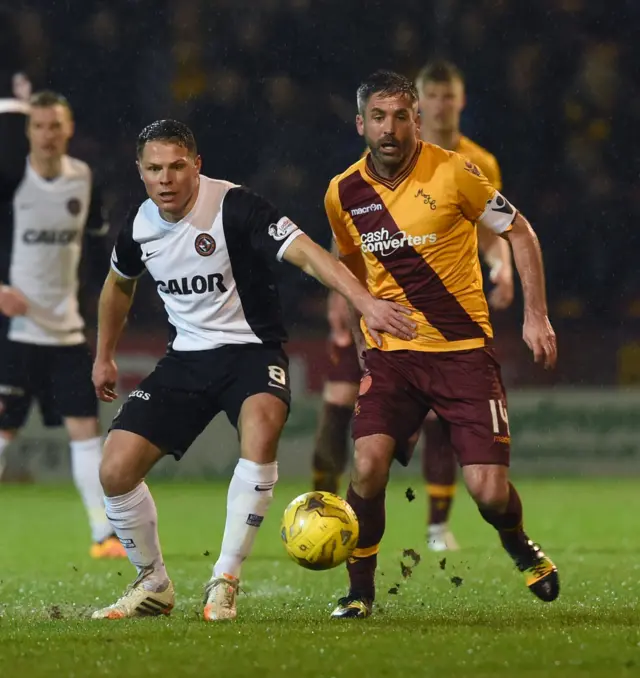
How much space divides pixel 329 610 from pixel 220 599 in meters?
0.59

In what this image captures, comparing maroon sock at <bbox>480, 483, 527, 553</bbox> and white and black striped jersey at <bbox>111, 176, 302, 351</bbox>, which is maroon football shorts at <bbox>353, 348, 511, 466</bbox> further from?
white and black striped jersey at <bbox>111, 176, 302, 351</bbox>

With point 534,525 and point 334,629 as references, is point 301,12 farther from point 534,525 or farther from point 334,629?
point 334,629

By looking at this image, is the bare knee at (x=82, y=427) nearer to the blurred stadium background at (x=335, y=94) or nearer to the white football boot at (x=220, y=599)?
the white football boot at (x=220, y=599)

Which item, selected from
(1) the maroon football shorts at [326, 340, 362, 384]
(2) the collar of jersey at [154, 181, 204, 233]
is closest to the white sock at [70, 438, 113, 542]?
(1) the maroon football shorts at [326, 340, 362, 384]

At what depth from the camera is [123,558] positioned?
312 inches

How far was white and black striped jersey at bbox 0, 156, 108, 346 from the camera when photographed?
333 inches

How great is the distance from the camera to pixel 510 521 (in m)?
5.49

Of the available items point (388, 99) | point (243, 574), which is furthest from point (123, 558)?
point (388, 99)

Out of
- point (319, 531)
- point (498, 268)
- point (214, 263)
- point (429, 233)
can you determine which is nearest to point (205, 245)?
point (214, 263)

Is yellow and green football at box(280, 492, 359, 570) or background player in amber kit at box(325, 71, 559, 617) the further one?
background player in amber kit at box(325, 71, 559, 617)

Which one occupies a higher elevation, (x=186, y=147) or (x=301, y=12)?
(x=301, y=12)

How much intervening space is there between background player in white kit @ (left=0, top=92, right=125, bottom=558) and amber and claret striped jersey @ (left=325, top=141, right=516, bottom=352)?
3.14 metres

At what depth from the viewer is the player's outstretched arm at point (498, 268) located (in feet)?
25.5

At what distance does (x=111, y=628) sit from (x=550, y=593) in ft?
5.50
